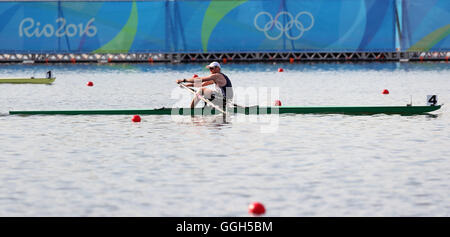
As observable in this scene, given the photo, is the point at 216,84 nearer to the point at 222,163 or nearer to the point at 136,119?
the point at 136,119

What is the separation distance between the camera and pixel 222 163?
46.9 feet

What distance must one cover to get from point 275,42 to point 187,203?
1586 inches

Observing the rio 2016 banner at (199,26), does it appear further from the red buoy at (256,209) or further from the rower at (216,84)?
the red buoy at (256,209)

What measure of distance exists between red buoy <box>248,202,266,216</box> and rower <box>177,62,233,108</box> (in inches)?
412

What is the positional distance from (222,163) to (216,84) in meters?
7.20

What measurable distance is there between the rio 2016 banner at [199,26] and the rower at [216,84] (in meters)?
29.3

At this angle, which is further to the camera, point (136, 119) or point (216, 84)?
point (216, 84)

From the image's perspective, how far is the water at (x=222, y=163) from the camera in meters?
11.0

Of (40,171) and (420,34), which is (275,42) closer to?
(420,34)

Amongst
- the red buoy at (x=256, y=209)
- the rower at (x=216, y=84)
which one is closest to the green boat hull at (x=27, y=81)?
the rower at (x=216, y=84)

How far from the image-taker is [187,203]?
1111cm

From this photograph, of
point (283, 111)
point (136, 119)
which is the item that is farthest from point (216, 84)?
point (136, 119)

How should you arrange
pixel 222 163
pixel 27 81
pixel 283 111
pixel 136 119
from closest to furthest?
pixel 222 163 → pixel 136 119 → pixel 283 111 → pixel 27 81
